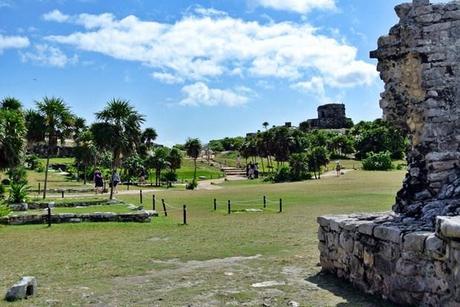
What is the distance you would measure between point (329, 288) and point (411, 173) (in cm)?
270

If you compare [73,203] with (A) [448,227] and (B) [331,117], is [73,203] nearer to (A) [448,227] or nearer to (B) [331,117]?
(A) [448,227]

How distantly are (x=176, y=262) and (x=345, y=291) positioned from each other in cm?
449

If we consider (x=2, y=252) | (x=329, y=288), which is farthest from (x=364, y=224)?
(x=2, y=252)

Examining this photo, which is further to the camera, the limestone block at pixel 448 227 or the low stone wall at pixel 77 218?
the low stone wall at pixel 77 218

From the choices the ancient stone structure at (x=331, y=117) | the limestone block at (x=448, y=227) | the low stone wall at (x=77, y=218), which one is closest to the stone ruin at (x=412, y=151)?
the limestone block at (x=448, y=227)

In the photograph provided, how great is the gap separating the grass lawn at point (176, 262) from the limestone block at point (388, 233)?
1003 millimetres

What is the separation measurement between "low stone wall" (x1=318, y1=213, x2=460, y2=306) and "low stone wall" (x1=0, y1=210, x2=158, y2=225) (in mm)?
11964

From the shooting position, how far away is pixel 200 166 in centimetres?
8138

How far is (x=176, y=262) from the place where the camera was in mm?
11953

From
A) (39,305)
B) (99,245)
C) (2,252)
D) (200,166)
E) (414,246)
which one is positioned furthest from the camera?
(200,166)

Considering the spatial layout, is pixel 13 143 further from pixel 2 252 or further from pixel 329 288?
pixel 329 288

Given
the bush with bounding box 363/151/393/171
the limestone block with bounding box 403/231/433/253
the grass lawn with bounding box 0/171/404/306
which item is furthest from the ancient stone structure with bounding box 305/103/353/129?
the limestone block with bounding box 403/231/433/253

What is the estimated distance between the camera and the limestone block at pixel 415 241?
7.19m

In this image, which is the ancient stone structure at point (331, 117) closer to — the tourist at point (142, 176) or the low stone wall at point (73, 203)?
the tourist at point (142, 176)
